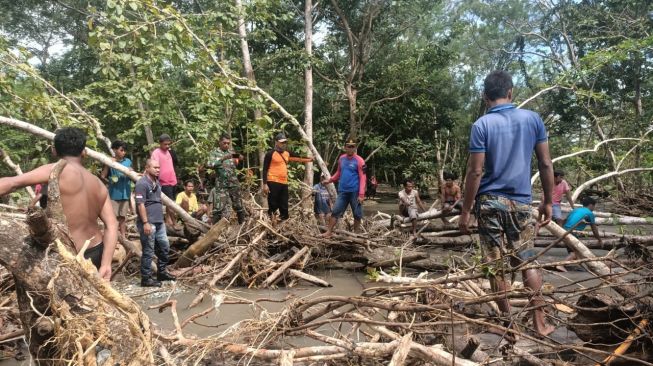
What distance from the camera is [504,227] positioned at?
3.43 m

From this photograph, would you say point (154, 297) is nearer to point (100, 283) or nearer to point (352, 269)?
point (352, 269)

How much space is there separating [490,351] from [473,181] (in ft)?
3.91

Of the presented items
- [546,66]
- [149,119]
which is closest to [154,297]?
[149,119]

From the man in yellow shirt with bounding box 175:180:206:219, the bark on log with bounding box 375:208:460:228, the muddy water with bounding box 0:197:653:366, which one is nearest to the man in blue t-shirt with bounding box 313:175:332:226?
the bark on log with bounding box 375:208:460:228

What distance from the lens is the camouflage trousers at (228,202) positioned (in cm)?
793

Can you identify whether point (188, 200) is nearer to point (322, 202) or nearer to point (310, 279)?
point (322, 202)

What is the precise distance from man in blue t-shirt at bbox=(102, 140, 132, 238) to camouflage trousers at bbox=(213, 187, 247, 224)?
145 cm

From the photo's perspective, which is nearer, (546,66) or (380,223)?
(380,223)

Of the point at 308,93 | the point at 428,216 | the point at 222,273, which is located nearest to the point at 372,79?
the point at 308,93

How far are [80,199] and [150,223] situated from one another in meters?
2.90

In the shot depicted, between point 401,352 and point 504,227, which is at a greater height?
point 504,227

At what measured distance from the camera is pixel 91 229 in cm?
325

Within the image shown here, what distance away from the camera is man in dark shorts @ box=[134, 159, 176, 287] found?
5824mm

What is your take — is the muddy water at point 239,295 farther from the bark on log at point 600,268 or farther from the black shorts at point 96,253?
the black shorts at point 96,253
